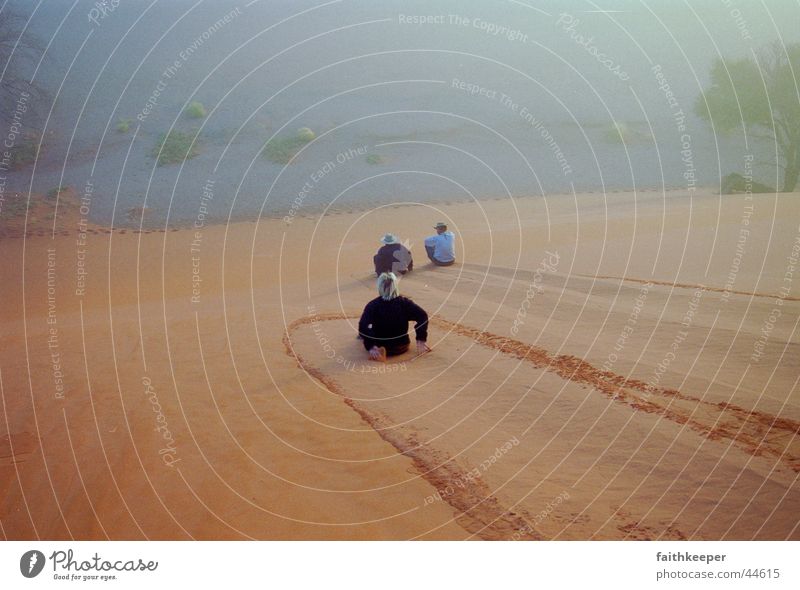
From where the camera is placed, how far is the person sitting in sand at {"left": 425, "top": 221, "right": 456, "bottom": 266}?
16.0 m

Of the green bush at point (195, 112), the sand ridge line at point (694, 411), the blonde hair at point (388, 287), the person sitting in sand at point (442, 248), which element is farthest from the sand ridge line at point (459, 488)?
the green bush at point (195, 112)

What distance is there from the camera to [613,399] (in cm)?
738

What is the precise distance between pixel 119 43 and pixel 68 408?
137 ft

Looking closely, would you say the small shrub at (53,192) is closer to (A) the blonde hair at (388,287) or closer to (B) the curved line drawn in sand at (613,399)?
(A) the blonde hair at (388,287)

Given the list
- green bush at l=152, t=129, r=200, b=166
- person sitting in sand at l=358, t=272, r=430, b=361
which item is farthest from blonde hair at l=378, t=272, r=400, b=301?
green bush at l=152, t=129, r=200, b=166

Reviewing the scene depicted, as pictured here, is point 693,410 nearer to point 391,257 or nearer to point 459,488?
point 459,488

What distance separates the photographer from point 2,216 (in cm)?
2359

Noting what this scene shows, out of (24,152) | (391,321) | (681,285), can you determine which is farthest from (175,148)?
(681,285)

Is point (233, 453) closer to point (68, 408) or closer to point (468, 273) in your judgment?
point (68, 408)

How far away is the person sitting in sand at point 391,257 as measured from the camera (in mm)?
14764

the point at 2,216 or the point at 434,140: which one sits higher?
the point at 434,140

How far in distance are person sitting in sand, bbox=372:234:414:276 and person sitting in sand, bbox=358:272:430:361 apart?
5.14 metres

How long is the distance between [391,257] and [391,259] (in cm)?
5
